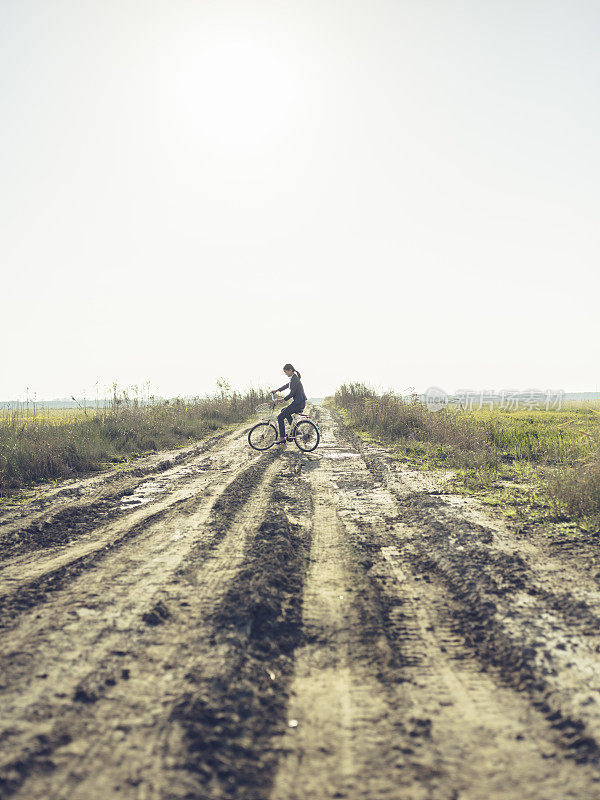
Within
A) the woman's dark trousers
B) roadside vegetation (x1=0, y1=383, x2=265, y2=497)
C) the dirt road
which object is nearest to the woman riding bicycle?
the woman's dark trousers

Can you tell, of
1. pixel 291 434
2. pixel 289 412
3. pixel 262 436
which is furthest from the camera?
pixel 262 436

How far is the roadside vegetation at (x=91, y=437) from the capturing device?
10.1 m

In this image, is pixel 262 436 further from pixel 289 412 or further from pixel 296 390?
pixel 296 390

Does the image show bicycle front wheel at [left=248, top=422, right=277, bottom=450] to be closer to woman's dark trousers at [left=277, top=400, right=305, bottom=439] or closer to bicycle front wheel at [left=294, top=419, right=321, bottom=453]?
woman's dark trousers at [left=277, top=400, right=305, bottom=439]

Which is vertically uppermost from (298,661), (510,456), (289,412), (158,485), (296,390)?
(296,390)

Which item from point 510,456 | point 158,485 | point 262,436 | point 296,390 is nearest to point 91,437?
point 262,436

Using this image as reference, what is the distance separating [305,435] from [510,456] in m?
5.10

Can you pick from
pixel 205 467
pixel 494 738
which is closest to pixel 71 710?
pixel 494 738

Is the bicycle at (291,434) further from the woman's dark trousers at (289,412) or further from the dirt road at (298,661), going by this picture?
the dirt road at (298,661)

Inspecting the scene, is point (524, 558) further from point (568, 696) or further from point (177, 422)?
point (177, 422)

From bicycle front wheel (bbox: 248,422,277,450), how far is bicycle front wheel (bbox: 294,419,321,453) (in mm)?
734

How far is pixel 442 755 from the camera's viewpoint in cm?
228

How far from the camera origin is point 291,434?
537 inches

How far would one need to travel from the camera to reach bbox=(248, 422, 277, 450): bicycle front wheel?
13.9m
